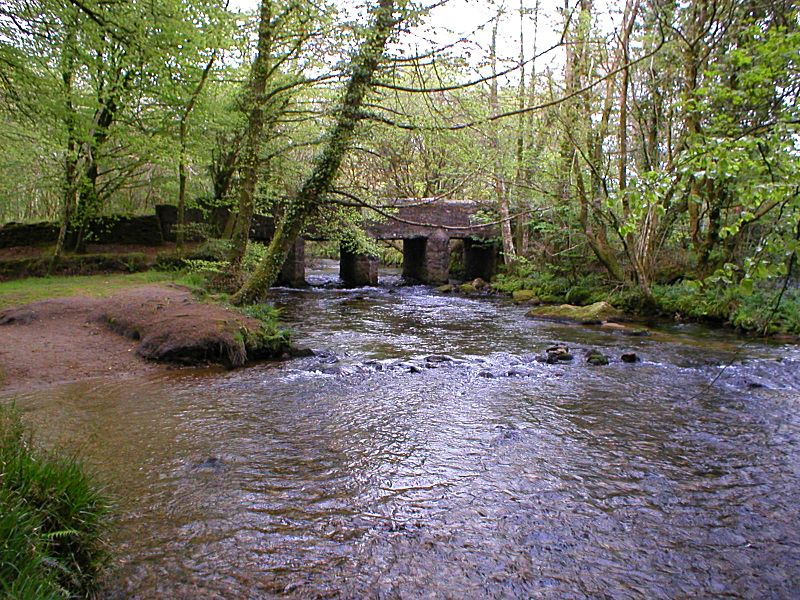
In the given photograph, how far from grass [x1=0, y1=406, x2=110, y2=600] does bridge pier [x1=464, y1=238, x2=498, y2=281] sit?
25.5 m

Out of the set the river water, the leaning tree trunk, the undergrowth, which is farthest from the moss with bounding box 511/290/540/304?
the river water

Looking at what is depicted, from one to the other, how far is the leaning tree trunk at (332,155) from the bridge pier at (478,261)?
17034 millimetres

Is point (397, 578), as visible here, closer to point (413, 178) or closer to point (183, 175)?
point (183, 175)

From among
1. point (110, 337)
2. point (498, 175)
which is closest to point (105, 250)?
point (110, 337)

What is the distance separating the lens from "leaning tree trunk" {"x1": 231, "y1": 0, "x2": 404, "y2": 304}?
30.2 feet

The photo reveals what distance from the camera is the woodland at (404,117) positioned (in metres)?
7.01

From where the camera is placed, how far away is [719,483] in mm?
Result: 4594

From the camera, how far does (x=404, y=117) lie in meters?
10.2

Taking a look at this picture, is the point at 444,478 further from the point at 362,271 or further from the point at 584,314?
the point at 362,271

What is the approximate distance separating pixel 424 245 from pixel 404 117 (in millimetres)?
17542

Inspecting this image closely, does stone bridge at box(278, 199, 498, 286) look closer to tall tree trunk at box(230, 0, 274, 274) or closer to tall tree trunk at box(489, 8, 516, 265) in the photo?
tall tree trunk at box(489, 8, 516, 265)

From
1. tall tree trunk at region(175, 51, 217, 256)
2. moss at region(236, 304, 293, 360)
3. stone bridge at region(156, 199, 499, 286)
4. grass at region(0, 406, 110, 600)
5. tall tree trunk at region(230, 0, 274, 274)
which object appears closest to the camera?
grass at region(0, 406, 110, 600)

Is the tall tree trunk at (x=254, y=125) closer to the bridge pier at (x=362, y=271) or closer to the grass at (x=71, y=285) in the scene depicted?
the grass at (x=71, y=285)

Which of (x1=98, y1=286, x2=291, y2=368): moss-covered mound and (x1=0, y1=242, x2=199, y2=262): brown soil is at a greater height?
(x1=0, y1=242, x2=199, y2=262): brown soil
